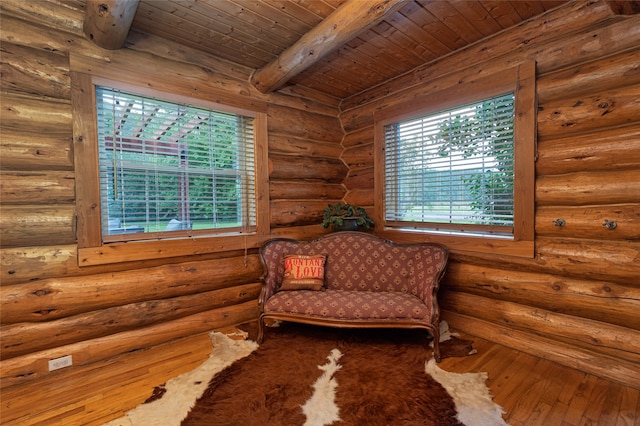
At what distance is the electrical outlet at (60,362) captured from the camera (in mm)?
2047

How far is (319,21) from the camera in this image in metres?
A: 2.29

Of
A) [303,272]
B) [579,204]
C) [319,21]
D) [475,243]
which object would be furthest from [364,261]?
[319,21]

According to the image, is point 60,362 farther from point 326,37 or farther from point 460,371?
point 326,37

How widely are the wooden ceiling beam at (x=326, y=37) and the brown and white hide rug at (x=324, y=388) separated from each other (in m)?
2.53

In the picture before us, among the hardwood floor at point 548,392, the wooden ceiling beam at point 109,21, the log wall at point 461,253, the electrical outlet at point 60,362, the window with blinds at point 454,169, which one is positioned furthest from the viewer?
the window with blinds at point 454,169

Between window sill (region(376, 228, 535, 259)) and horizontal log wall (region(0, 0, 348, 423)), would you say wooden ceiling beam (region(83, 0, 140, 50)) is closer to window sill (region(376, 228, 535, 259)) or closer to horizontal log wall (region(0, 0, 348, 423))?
horizontal log wall (region(0, 0, 348, 423))

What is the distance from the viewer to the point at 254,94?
10.1 ft

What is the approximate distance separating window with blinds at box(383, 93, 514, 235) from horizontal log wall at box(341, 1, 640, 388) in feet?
0.87

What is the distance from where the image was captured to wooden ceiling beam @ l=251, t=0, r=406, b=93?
6.29 ft

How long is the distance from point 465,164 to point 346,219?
4.37 feet

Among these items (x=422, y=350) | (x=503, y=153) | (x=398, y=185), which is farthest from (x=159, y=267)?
(x=503, y=153)

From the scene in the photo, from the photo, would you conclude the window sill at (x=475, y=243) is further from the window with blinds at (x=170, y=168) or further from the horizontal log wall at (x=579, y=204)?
the window with blinds at (x=170, y=168)

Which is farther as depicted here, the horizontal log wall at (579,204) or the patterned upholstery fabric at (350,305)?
the patterned upholstery fabric at (350,305)

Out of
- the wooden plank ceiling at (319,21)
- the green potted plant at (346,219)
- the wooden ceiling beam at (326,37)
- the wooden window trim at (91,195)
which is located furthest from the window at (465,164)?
the wooden window trim at (91,195)
